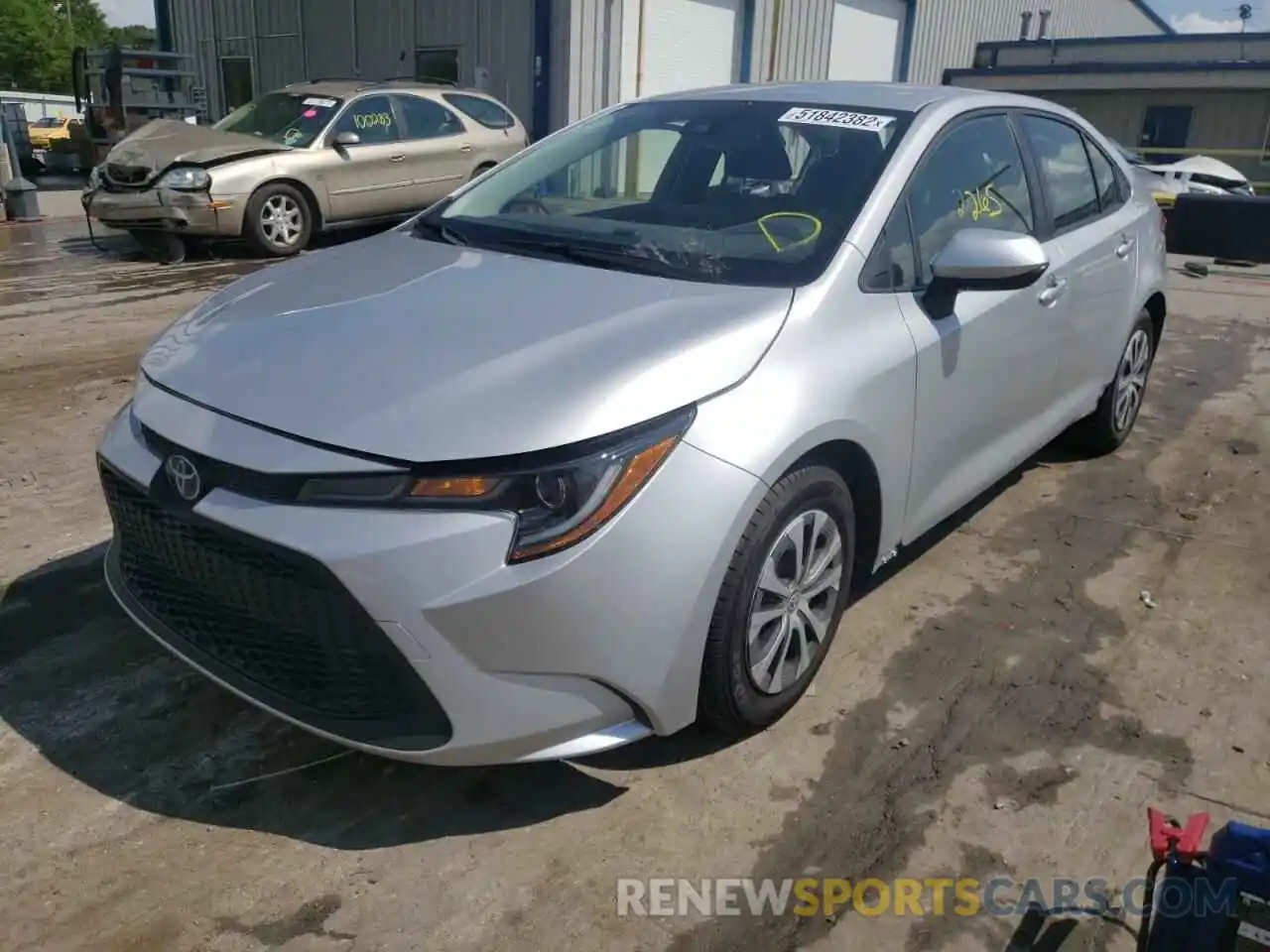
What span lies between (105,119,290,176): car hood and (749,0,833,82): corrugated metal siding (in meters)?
9.99

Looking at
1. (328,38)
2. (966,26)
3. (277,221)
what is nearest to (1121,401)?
(277,221)

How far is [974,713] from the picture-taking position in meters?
2.96

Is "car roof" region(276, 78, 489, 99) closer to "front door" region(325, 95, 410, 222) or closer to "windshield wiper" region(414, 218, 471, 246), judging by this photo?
"front door" region(325, 95, 410, 222)

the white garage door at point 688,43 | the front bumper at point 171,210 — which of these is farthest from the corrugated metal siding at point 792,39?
the front bumper at point 171,210

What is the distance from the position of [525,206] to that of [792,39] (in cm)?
1599

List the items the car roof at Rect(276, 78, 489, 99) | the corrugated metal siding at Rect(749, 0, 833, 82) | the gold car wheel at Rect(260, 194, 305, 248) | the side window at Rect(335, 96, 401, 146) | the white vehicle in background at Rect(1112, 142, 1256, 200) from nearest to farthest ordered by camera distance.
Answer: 1. the gold car wheel at Rect(260, 194, 305, 248)
2. the side window at Rect(335, 96, 401, 146)
3. the car roof at Rect(276, 78, 489, 99)
4. the corrugated metal siding at Rect(749, 0, 833, 82)
5. the white vehicle in background at Rect(1112, 142, 1256, 200)

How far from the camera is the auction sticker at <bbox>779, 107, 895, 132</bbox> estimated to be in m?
3.30

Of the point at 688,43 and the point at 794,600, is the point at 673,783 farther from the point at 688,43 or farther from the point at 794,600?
the point at 688,43

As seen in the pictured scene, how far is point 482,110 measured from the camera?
11734mm

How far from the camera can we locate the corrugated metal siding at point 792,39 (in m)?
17.3

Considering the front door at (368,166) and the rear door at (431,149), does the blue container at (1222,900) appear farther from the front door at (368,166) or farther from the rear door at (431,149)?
the rear door at (431,149)

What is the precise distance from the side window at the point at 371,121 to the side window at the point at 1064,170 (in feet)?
25.5

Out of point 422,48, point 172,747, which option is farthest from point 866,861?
point 422,48

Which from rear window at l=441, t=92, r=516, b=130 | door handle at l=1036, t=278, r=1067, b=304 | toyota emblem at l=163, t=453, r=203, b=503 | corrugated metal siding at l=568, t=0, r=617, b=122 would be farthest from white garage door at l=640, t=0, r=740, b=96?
toyota emblem at l=163, t=453, r=203, b=503
